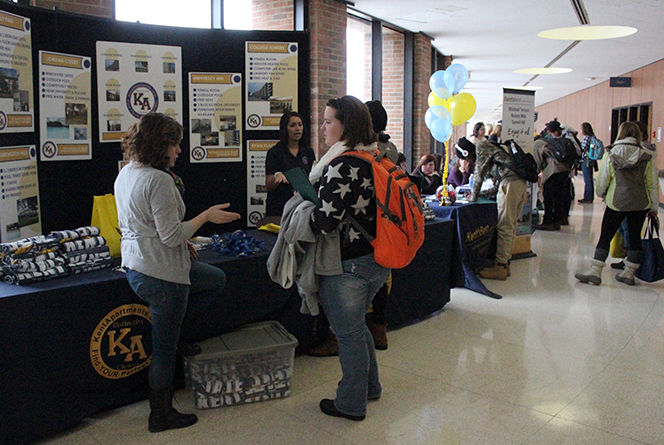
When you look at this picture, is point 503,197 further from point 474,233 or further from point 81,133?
point 81,133

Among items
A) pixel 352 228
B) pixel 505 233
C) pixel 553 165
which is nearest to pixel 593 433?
pixel 352 228

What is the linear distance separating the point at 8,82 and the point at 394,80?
7.23m

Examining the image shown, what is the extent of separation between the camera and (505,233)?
565cm

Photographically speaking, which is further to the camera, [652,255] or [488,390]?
[652,255]

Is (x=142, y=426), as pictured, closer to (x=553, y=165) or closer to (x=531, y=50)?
(x=553, y=165)

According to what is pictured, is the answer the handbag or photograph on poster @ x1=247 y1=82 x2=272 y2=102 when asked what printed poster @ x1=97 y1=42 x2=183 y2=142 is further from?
the handbag

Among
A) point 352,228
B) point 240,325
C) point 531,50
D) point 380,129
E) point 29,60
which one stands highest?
point 531,50

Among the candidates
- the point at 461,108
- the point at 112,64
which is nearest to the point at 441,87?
the point at 461,108

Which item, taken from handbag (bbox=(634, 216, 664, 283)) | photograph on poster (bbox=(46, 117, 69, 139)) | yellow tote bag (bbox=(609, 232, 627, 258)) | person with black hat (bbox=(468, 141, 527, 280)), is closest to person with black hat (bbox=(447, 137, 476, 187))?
person with black hat (bbox=(468, 141, 527, 280))

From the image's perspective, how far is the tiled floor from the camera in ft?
8.78

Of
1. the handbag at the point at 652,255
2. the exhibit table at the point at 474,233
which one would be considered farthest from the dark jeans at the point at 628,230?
the exhibit table at the point at 474,233

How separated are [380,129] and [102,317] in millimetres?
2014

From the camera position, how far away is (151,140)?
2.43 meters

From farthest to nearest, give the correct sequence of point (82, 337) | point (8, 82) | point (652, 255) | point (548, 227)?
point (548, 227)
point (652, 255)
point (8, 82)
point (82, 337)
